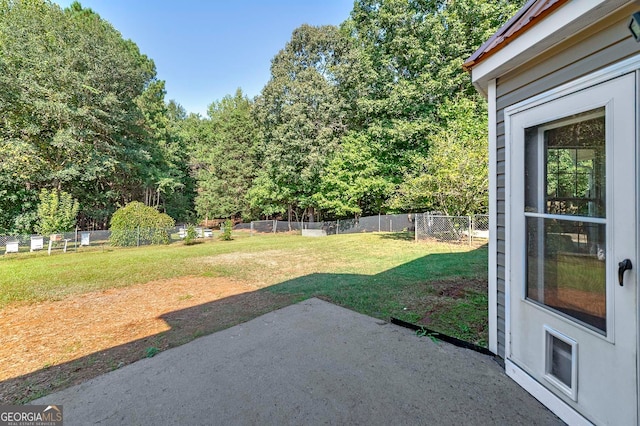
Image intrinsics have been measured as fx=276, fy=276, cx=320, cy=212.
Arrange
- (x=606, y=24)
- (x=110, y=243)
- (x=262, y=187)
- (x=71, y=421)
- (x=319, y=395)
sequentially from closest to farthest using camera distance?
(x=606, y=24) < (x=71, y=421) < (x=319, y=395) < (x=110, y=243) < (x=262, y=187)

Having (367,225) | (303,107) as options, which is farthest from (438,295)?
(303,107)

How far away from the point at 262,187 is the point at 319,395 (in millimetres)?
17700

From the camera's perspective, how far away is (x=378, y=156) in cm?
1630

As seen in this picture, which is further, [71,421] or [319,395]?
[319,395]

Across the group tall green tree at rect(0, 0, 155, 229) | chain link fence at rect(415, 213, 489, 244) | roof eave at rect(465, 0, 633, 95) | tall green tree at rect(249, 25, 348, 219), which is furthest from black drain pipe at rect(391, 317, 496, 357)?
tall green tree at rect(0, 0, 155, 229)

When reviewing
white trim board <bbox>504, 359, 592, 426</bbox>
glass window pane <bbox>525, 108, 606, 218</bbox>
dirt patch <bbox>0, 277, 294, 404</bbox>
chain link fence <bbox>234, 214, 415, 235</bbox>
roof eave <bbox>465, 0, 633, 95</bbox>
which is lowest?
dirt patch <bbox>0, 277, 294, 404</bbox>

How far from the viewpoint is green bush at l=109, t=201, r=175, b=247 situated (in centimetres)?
1277

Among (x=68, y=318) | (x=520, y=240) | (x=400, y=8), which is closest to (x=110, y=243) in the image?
(x=68, y=318)

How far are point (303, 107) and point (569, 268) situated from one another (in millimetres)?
15942

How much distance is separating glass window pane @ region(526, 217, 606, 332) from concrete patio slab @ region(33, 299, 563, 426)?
706 mm

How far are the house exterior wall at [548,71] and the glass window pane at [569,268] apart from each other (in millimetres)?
292

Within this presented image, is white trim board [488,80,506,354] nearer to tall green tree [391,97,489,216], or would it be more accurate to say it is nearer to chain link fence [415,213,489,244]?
tall green tree [391,97,489,216]

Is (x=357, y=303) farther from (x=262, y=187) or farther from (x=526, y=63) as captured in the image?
(x=262, y=187)

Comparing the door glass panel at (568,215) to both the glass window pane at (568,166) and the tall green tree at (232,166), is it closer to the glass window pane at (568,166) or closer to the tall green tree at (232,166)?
the glass window pane at (568,166)
